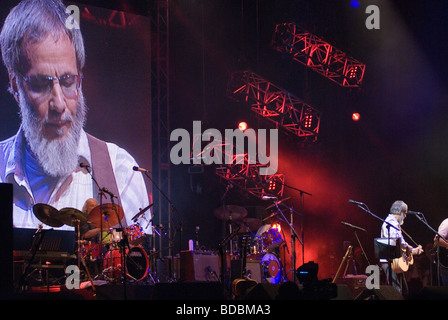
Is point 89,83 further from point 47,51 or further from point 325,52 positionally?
point 325,52

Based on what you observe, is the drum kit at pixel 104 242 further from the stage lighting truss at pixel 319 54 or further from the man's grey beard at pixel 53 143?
the stage lighting truss at pixel 319 54

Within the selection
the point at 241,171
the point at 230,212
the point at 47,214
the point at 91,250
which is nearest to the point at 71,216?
the point at 47,214

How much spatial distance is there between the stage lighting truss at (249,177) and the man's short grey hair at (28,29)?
3.72 meters

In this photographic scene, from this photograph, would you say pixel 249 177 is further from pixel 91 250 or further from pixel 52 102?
pixel 52 102

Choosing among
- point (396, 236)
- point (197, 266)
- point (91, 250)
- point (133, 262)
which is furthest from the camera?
point (197, 266)

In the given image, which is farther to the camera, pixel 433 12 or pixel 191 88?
pixel 191 88

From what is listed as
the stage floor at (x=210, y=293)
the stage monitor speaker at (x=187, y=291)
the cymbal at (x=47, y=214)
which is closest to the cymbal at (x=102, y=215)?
the cymbal at (x=47, y=214)

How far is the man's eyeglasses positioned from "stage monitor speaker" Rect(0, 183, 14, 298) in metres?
5.38

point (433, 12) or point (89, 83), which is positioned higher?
point (433, 12)

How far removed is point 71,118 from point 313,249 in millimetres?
6026

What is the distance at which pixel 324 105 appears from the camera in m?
12.7

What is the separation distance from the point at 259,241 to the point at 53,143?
423cm
